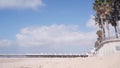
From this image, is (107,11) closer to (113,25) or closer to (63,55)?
(113,25)

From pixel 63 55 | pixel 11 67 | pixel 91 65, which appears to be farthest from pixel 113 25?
pixel 91 65

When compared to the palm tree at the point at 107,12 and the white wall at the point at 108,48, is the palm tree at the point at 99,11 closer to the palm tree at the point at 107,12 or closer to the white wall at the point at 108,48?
the palm tree at the point at 107,12

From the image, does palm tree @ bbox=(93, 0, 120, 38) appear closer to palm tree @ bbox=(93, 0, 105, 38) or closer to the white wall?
palm tree @ bbox=(93, 0, 105, 38)

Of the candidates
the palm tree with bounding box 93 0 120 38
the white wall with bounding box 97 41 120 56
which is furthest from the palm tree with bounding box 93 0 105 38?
the white wall with bounding box 97 41 120 56

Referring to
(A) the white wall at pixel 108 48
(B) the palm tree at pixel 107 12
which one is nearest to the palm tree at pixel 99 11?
(B) the palm tree at pixel 107 12

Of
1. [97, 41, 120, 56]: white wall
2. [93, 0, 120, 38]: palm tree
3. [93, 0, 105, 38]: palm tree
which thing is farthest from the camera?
[93, 0, 105, 38]: palm tree

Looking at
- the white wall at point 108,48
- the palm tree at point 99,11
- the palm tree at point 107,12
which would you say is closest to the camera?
the white wall at point 108,48

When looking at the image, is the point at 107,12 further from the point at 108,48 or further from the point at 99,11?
the point at 108,48

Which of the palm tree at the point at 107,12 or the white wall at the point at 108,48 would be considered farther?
the palm tree at the point at 107,12

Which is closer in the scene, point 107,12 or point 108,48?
point 108,48

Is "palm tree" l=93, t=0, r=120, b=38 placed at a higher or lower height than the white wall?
higher

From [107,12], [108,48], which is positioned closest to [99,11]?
[107,12]

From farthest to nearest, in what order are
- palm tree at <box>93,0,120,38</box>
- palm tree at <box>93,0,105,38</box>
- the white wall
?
palm tree at <box>93,0,105,38</box> < palm tree at <box>93,0,120,38</box> < the white wall

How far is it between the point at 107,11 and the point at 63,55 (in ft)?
39.5
